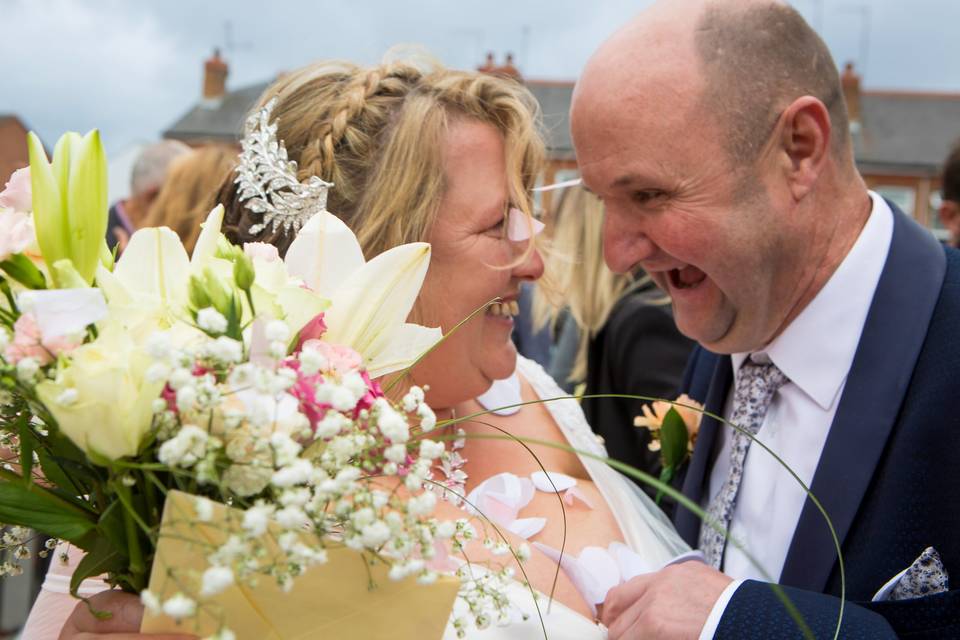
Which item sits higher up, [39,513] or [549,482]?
[39,513]

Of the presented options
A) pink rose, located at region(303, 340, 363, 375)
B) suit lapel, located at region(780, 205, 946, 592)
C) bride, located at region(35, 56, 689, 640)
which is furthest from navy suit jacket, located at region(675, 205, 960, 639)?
pink rose, located at region(303, 340, 363, 375)

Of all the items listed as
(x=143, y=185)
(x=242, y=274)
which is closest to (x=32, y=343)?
(x=242, y=274)

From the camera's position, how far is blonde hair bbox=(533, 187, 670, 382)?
4766 millimetres

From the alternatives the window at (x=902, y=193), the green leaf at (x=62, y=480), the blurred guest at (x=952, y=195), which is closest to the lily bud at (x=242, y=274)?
the green leaf at (x=62, y=480)

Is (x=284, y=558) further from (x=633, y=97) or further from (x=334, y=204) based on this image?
(x=633, y=97)

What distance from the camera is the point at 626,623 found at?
200cm

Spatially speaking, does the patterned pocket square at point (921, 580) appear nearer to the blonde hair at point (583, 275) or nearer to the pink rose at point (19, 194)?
the pink rose at point (19, 194)

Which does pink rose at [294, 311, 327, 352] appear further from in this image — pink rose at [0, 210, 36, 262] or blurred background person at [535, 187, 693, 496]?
blurred background person at [535, 187, 693, 496]

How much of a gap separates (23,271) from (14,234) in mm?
56

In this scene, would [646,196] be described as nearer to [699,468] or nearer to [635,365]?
[699,468]

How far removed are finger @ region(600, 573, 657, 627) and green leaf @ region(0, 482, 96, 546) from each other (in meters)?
1.13

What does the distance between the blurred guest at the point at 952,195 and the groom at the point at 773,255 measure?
3.30 meters

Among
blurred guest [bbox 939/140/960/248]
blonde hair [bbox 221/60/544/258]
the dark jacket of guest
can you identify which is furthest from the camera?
blurred guest [bbox 939/140/960/248]

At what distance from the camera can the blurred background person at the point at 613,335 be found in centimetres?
440
